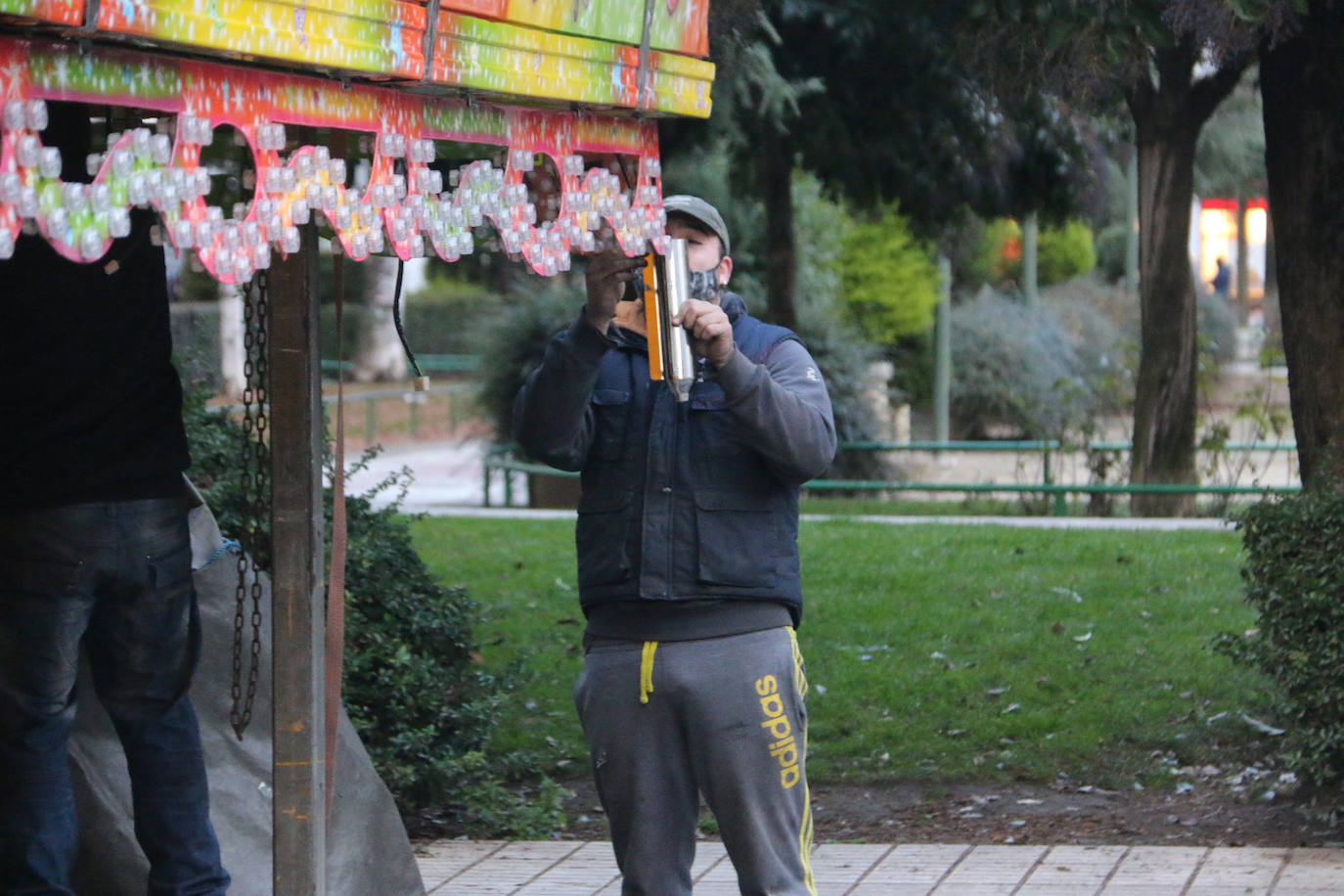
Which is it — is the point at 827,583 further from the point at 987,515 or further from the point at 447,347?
the point at 447,347

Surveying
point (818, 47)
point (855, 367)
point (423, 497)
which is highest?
point (818, 47)

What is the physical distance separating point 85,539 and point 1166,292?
35.0ft

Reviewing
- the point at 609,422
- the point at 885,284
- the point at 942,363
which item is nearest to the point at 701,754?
the point at 609,422

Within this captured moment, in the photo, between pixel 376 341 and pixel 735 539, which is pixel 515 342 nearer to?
pixel 735 539

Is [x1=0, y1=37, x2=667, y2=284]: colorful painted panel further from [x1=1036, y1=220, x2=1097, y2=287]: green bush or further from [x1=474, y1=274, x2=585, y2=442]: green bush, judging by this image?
[x1=1036, y1=220, x2=1097, y2=287]: green bush

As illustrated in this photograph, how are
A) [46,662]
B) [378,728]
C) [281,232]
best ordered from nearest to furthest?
[281,232] → [46,662] → [378,728]

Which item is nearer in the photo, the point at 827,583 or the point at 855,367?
the point at 827,583

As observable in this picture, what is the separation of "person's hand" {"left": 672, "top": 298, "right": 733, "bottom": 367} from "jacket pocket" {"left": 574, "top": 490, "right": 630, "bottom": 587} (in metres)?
0.39

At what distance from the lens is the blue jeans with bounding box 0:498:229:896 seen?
136 inches

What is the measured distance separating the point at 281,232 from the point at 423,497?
14.7 meters

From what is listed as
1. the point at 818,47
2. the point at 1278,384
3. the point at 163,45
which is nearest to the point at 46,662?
the point at 163,45

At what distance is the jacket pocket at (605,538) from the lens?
11.9 ft

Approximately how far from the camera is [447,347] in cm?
3556

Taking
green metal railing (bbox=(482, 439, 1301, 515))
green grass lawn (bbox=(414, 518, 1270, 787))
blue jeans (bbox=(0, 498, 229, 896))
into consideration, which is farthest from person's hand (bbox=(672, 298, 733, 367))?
green metal railing (bbox=(482, 439, 1301, 515))
